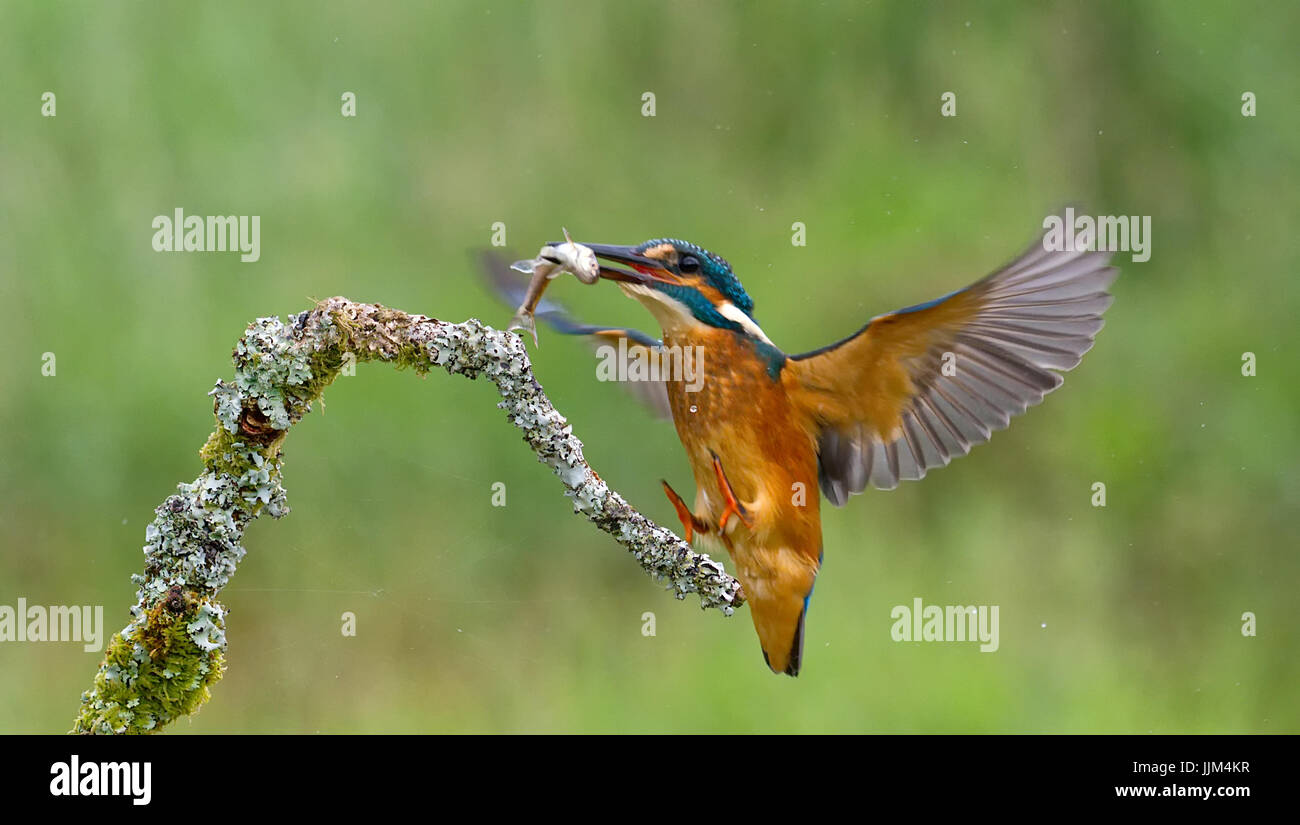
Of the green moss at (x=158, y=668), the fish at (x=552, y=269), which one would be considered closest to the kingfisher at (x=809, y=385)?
the fish at (x=552, y=269)

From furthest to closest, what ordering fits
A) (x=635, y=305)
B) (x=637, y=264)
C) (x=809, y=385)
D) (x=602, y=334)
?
(x=635, y=305)
(x=602, y=334)
(x=809, y=385)
(x=637, y=264)

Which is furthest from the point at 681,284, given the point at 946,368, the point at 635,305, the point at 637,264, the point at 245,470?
the point at 635,305

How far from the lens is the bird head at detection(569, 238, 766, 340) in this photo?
6.32 feet

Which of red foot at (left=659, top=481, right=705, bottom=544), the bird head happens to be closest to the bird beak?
the bird head

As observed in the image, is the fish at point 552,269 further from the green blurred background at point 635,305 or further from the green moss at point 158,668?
the green blurred background at point 635,305

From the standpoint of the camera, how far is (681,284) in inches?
76.4

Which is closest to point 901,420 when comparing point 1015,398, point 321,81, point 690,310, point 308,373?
point 1015,398

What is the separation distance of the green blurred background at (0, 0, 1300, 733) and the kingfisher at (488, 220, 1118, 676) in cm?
146

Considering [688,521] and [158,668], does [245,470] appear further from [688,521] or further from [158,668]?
[688,521]

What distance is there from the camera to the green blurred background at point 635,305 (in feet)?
11.4

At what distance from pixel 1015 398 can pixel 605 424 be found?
1.83m

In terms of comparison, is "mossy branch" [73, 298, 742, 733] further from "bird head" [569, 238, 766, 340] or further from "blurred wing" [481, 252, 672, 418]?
"blurred wing" [481, 252, 672, 418]

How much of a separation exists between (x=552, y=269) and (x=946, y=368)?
2.34 feet

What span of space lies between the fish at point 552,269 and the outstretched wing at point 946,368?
0.50 meters
